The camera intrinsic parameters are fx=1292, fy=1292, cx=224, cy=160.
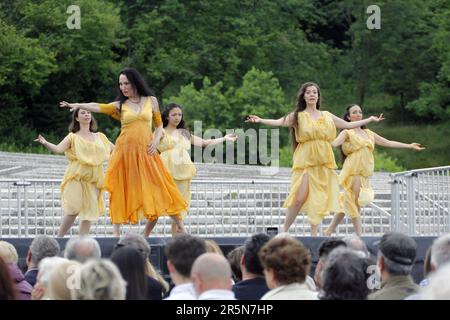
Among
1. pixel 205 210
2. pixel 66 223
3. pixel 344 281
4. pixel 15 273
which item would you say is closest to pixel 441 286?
pixel 344 281

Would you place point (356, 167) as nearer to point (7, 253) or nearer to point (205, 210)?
point (205, 210)

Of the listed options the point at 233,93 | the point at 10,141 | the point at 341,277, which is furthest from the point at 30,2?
the point at 341,277

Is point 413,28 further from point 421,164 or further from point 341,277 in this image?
point 341,277

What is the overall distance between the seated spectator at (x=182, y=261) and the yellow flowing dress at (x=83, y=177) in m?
5.95

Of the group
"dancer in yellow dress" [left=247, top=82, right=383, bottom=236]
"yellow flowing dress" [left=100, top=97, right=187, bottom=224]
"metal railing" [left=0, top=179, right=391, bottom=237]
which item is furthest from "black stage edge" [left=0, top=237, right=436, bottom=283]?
"metal railing" [left=0, top=179, right=391, bottom=237]

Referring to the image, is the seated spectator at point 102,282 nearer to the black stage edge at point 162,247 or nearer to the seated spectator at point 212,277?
the seated spectator at point 212,277

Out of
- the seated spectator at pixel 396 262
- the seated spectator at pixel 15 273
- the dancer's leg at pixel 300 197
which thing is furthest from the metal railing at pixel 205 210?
the seated spectator at pixel 396 262

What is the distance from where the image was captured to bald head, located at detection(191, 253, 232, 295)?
7172 millimetres

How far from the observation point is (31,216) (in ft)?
54.1

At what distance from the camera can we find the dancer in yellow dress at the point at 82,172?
13.9 m

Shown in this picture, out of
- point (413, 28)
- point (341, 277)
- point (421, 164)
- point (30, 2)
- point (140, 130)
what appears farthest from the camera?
point (413, 28)

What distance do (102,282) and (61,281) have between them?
51 centimetres

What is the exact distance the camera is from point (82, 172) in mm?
13992

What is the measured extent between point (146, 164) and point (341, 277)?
6.15m
